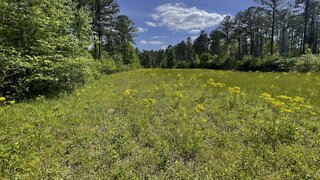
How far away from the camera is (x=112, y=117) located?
6.50 meters

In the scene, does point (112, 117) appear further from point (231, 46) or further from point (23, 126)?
point (231, 46)

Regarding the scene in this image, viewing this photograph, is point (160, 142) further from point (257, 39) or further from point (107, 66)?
point (257, 39)

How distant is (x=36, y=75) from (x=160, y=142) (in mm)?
6884

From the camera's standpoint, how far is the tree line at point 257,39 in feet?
108

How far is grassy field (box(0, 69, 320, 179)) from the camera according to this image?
3.65 meters

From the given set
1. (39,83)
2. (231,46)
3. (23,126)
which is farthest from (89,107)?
(231,46)

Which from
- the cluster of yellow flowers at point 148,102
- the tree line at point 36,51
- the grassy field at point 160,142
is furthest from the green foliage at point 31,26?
the cluster of yellow flowers at point 148,102

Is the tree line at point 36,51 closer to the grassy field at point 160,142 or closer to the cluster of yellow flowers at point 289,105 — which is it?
the grassy field at point 160,142

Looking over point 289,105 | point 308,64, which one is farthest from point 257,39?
point 289,105

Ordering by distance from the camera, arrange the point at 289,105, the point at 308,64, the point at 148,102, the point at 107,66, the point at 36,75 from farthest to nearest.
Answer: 1. the point at 107,66
2. the point at 308,64
3. the point at 36,75
4. the point at 148,102
5. the point at 289,105

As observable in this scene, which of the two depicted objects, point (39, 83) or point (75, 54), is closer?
point (39, 83)

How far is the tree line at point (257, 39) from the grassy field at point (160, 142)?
20.2 m

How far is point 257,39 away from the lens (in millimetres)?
58938

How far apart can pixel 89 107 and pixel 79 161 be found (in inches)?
151
